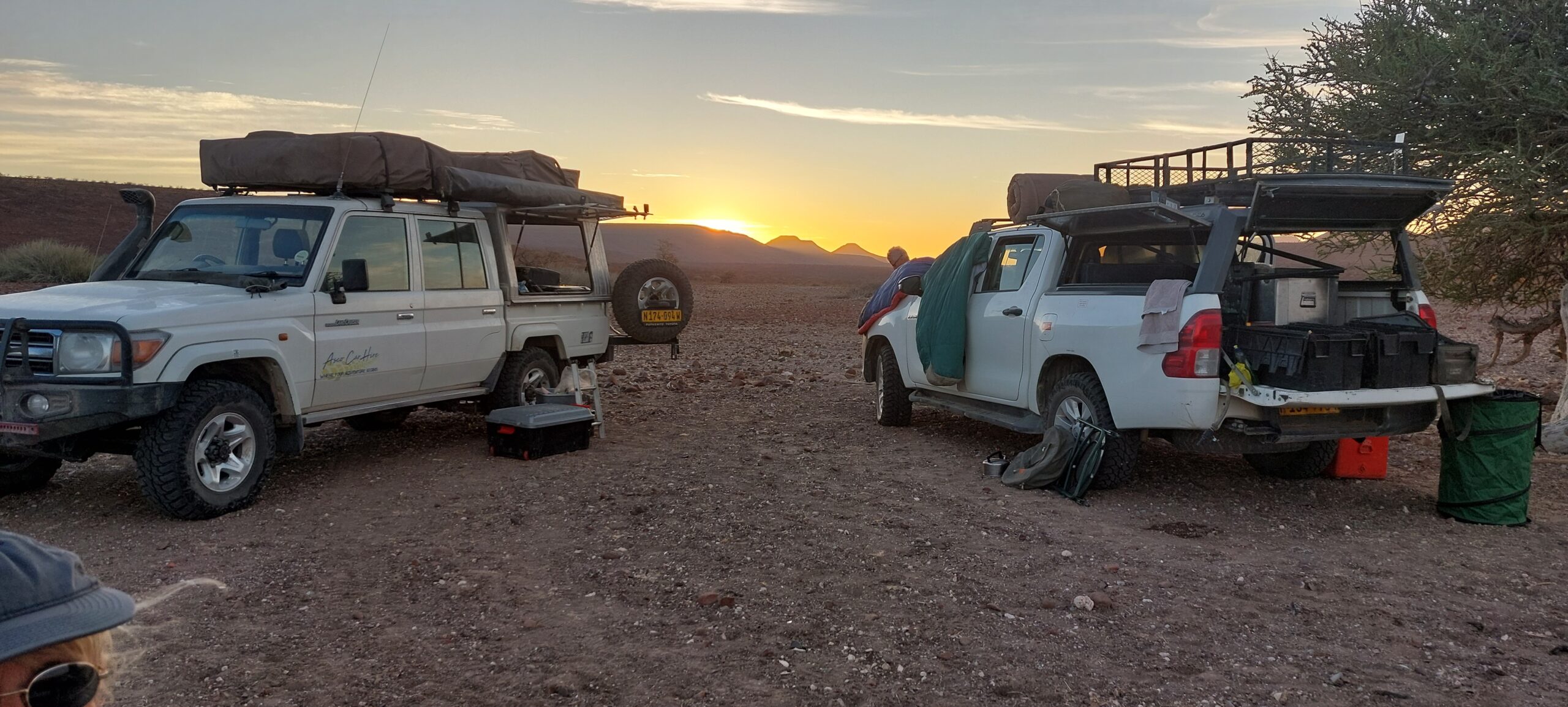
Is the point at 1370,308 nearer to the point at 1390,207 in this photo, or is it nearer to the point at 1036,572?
the point at 1390,207

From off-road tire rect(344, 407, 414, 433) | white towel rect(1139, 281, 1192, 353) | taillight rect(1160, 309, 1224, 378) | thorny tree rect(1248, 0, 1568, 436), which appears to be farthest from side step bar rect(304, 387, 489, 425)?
thorny tree rect(1248, 0, 1568, 436)

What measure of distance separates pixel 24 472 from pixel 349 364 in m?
2.17

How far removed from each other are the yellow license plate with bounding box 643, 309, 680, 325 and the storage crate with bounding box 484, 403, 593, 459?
5.01ft

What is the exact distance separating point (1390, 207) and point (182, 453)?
764cm

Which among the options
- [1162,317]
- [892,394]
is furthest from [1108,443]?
[892,394]

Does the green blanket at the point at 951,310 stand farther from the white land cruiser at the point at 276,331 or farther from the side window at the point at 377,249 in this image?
the side window at the point at 377,249

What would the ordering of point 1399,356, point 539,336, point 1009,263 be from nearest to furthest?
point 1399,356 → point 1009,263 → point 539,336

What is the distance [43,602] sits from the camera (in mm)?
1386

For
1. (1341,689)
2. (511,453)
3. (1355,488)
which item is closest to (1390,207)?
(1355,488)

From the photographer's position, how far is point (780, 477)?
8.17m

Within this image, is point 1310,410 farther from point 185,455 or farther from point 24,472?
point 24,472

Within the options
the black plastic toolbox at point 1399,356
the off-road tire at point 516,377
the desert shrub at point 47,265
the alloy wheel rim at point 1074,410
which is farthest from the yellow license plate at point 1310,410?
the desert shrub at point 47,265

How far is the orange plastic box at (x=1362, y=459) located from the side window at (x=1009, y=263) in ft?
8.38

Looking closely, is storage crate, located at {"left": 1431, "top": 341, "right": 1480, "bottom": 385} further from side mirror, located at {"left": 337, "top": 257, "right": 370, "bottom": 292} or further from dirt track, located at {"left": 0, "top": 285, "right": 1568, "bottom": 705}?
side mirror, located at {"left": 337, "top": 257, "right": 370, "bottom": 292}
